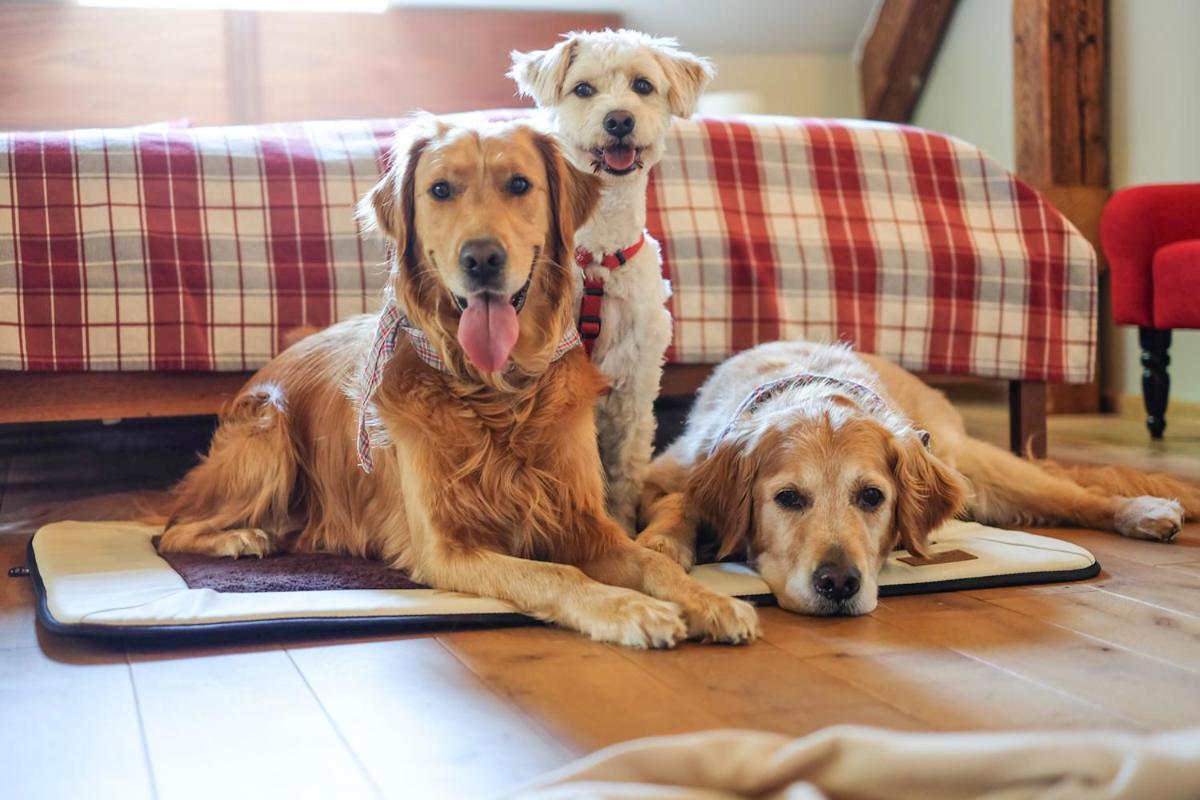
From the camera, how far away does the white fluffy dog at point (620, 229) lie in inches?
97.7

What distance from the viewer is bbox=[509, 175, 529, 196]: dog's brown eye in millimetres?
1974

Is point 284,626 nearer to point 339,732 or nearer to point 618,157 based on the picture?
point 339,732

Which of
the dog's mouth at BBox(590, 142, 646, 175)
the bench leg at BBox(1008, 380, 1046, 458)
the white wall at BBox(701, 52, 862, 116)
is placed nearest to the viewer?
the dog's mouth at BBox(590, 142, 646, 175)

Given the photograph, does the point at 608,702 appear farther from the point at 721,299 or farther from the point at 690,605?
the point at 721,299

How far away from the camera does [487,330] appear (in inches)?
→ 76.8

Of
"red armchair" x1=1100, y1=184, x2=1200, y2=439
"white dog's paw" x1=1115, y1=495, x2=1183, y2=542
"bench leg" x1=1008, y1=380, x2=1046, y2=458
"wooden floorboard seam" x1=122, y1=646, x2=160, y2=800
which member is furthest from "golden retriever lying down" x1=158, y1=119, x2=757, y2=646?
"red armchair" x1=1100, y1=184, x2=1200, y2=439

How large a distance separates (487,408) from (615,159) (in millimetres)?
721

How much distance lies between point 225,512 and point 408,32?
12.5 feet

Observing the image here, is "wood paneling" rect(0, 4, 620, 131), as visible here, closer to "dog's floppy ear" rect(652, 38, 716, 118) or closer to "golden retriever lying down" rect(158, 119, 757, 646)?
"dog's floppy ear" rect(652, 38, 716, 118)

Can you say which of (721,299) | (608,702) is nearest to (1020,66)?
(721,299)

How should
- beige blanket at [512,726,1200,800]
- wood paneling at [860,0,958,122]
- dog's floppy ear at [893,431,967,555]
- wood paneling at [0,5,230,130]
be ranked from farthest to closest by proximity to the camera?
wood paneling at [860,0,958,122]
wood paneling at [0,5,230,130]
dog's floppy ear at [893,431,967,555]
beige blanket at [512,726,1200,800]

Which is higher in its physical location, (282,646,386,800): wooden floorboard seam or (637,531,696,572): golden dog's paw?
(282,646,386,800): wooden floorboard seam

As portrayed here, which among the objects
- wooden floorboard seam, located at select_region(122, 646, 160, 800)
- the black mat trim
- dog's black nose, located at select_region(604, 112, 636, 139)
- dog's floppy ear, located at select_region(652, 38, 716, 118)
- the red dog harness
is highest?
dog's floppy ear, located at select_region(652, 38, 716, 118)

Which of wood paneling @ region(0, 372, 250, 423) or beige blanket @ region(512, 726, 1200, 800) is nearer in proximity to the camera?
beige blanket @ region(512, 726, 1200, 800)
